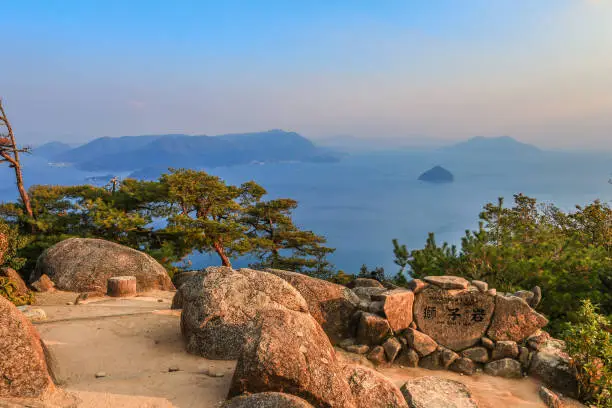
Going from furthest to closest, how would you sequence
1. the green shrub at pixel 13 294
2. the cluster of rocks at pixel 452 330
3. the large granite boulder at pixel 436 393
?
the green shrub at pixel 13 294 < the cluster of rocks at pixel 452 330 < the large granite boulder at pixel 436 393

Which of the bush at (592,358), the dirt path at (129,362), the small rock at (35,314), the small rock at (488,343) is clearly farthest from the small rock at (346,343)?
the small rock at (35,314)

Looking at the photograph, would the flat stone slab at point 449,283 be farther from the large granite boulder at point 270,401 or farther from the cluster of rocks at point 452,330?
the large granite boulder at point 270,401

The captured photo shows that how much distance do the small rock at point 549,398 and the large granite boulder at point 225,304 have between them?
478 centimetres

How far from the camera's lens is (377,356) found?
9234 mm

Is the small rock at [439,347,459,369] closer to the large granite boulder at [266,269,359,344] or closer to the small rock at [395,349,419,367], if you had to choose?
the small rock at [395,349,419,367]

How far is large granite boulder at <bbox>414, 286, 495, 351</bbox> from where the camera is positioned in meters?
9.63

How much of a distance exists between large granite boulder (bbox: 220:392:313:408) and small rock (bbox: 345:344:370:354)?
4113 millimetres

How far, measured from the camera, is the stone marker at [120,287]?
13.1 m

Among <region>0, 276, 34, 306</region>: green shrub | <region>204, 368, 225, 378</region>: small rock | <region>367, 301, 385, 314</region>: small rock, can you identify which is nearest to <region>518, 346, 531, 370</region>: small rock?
<region>367, 301, 385, 314</region>: small rock

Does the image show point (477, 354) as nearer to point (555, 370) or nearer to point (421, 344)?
point (421, 344)

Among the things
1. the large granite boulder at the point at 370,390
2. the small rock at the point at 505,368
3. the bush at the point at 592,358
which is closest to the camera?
the large granite boulder at the point at 370,390

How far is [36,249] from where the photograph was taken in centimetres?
1850

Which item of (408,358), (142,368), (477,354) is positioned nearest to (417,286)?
(408,358)

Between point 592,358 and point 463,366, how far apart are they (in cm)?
237
